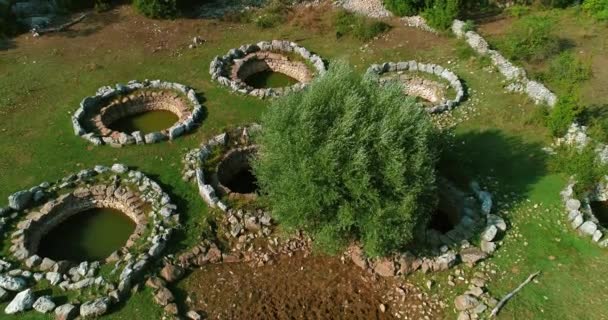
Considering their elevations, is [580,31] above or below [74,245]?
above

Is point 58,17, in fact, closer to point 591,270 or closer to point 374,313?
point 374,313

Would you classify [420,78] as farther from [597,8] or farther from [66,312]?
[66,312]

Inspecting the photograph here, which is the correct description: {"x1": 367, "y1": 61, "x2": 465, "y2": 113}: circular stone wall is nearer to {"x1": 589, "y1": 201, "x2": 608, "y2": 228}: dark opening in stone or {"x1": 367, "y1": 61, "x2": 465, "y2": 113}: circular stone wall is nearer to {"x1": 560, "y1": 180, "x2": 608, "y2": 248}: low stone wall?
{"x1": 560, "y1": 180, "x2": 608, "y2": 248}: low stone wall

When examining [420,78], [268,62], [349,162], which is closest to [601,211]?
[420,78]

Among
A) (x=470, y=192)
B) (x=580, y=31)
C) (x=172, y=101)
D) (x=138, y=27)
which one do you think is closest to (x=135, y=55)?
(x=138, y=27)

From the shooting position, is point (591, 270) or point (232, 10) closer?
point (591, 270)

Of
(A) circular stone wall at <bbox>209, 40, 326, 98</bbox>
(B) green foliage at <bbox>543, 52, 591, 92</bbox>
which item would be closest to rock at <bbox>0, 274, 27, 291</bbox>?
(A) circular stone wall at <bbox>209, 40, 326, 98</bbox>
